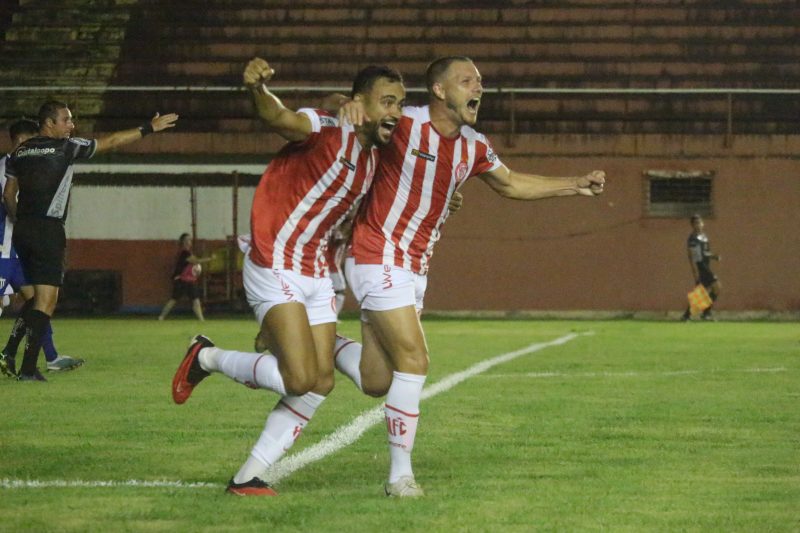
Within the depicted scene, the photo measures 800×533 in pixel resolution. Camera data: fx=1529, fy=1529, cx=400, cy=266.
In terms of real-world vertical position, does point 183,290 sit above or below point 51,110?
below

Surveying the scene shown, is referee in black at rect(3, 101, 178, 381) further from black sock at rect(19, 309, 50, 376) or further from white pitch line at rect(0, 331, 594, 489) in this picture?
white pitch line at rect(0, 331, 594, 489)

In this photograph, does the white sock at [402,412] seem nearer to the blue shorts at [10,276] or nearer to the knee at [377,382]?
the knee at [377,382]

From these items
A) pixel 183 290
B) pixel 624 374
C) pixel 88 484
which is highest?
pixel 88 484

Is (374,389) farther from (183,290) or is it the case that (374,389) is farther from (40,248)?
(183,290)

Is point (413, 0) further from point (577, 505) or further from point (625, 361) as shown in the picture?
point (577, 505)

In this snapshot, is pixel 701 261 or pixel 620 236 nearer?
pixel 701 261

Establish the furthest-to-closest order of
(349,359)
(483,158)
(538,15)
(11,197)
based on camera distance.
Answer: (538,15) < (11,197) < (483,158) < (349,359)

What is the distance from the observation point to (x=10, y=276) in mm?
12219

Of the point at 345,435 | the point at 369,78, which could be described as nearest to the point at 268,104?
the point at 369,78

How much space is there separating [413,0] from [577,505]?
24027 mm

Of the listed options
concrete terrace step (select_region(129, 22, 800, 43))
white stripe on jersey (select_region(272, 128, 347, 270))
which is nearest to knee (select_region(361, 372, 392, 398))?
white stripe on jersey (select_region(272, 128, 347, 270))

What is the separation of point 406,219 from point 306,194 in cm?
53

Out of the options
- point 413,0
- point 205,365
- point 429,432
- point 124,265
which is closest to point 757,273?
point 413,0

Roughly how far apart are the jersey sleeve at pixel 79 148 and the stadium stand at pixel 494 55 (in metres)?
16.0
